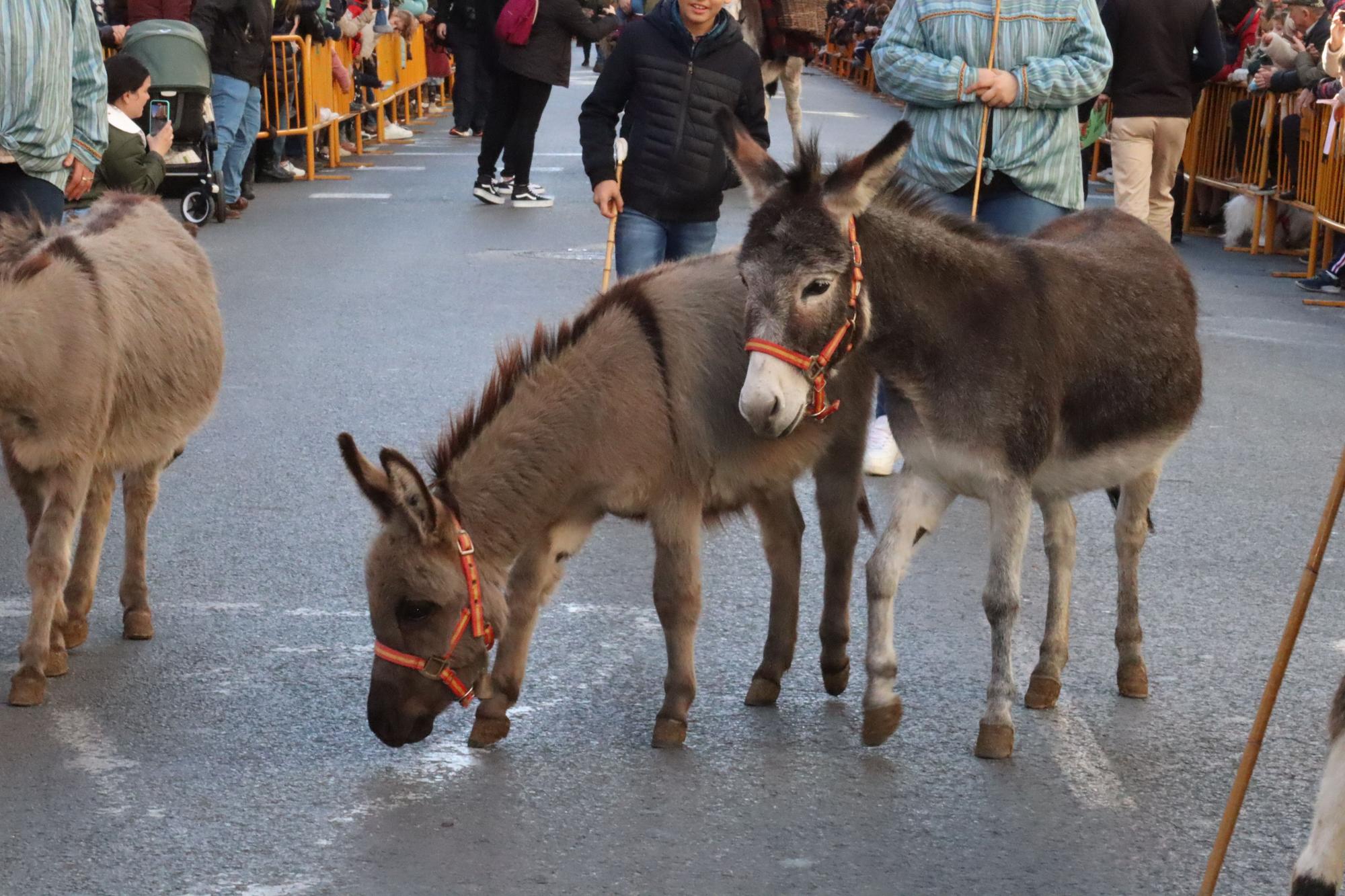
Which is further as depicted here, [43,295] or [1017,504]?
[43,295]

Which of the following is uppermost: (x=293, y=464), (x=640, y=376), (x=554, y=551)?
(x=640, y=376)

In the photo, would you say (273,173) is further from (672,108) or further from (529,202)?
(672,108)

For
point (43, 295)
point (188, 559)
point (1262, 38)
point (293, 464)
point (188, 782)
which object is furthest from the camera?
point (1262, 38)

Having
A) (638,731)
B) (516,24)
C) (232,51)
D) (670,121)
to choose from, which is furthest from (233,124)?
(638,731)

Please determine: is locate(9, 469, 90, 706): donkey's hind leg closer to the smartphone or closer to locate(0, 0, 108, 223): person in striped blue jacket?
locate(0, 0, 108, 223): person in striped blue jacket

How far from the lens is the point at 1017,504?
16.3 feet

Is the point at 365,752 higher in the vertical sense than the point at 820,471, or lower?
lower

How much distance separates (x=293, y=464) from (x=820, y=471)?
3.51m

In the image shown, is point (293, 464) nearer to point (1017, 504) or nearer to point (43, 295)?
point (43, 295)

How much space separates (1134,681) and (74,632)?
3.49 m

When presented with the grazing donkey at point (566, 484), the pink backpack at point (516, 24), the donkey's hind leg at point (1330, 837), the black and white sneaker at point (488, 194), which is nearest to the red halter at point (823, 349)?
the grazing donkey at point (566, 484)

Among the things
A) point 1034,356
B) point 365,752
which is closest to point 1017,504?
point 1034,356

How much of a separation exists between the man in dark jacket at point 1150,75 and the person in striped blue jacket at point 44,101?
326 inches

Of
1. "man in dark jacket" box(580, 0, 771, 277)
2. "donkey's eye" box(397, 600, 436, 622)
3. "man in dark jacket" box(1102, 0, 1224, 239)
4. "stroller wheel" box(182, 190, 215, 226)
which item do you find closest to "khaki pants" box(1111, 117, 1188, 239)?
"man in dark jacket" box(1102, 0, 1224, 239)
